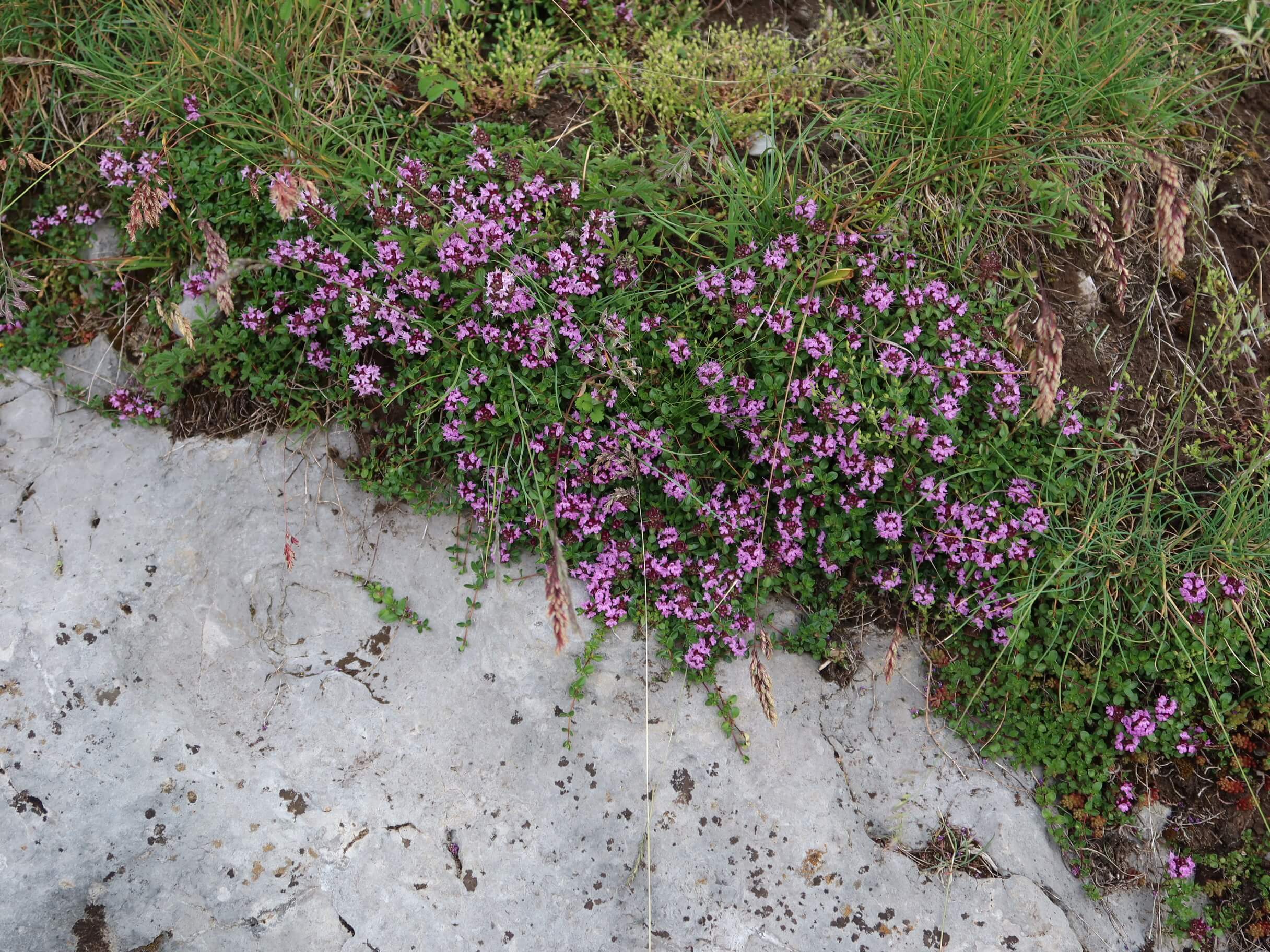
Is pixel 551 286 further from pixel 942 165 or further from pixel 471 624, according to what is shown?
pixel 942 165


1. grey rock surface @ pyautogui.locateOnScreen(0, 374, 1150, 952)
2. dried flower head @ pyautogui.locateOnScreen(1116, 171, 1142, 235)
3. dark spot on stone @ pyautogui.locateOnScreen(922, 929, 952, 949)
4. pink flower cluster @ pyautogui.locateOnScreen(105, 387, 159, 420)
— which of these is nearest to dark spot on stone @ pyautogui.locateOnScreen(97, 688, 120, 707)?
grey rock surface @ pyautogui.locateOnScreen(0, 374, 1150, 952)

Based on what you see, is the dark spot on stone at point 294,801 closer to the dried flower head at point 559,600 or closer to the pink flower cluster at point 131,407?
the dried flower head at point 559,600

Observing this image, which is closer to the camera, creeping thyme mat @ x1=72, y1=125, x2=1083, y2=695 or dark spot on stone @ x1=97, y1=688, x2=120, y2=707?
dark spot on stone @ x1=97, y1=688, x2=120, y2=707

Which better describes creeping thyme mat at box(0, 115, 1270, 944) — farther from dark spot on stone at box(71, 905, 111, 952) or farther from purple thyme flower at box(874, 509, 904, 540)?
dark spot on stone at box(71, 905, 111, 952)

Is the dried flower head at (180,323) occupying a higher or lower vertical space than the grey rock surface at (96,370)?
higher

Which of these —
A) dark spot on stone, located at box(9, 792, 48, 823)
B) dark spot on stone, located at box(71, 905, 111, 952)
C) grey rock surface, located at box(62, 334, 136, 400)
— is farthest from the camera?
grey rock surface, located at box(62, 334, 136, 400)

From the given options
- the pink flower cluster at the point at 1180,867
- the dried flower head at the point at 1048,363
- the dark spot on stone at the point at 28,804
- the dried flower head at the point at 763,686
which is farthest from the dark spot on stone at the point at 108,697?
the pink flower cluster at the point at 1180,867

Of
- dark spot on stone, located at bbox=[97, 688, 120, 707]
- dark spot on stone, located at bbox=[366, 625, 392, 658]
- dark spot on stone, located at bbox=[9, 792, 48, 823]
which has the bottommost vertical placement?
dark spot on stone, located at bbox=[9, 792, 48, 823]

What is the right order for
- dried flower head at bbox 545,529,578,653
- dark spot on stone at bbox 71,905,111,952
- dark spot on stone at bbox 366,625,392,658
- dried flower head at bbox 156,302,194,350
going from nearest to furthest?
1. dried flower head at bbox 545,529,578,653
2. dark spot on stone at bbox 71,905,111,952
3. dried flower head at bbox 156,302,194,350
4. dark spot on stone at bbox 366,625,392,658
